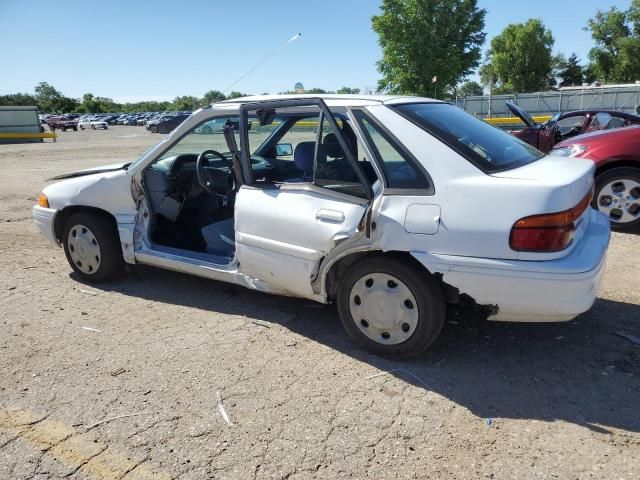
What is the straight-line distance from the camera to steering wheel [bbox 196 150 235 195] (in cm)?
449

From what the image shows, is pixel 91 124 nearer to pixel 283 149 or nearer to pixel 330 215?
pixel 283 149

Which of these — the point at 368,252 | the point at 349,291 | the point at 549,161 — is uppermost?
the point at 549,161

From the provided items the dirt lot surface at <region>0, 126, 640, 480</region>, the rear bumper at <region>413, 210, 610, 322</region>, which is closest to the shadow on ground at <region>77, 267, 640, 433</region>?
the dirt lot surface at <region>0, 126, 640, 480</region>

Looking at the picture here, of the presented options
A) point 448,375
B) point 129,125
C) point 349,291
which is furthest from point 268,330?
point 129,125

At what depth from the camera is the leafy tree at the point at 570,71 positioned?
250 feet

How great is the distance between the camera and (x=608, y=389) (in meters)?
2.84

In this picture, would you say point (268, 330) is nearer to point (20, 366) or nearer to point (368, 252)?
point (368, 252)

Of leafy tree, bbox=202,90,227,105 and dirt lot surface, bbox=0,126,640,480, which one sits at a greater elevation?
leafy tree, bbox=202,90,227,105

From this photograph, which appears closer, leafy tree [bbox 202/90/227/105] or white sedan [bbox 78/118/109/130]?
leafy tree [bbox 202/90/227/105]

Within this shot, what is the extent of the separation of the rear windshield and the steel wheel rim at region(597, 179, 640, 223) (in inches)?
119

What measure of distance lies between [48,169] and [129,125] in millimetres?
57615

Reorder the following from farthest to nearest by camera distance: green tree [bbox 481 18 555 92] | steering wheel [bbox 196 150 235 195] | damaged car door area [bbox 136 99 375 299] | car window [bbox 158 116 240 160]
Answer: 1. green tree [bbox 481 18 555 92]
2. steering wheel [bbox 196 150 235 195]
3. car window [bbox 158 116 240 160]
4. damaged car door area [bbox 136 99 375 299]

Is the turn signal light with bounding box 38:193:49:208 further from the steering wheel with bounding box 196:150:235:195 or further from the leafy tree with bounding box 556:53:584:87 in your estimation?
the leafy tree with bounding box 556:53:584:87

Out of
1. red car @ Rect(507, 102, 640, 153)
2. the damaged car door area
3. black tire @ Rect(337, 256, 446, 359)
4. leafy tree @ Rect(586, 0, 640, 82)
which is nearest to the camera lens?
black tire @ Rect(337, 256, 446, 359)
